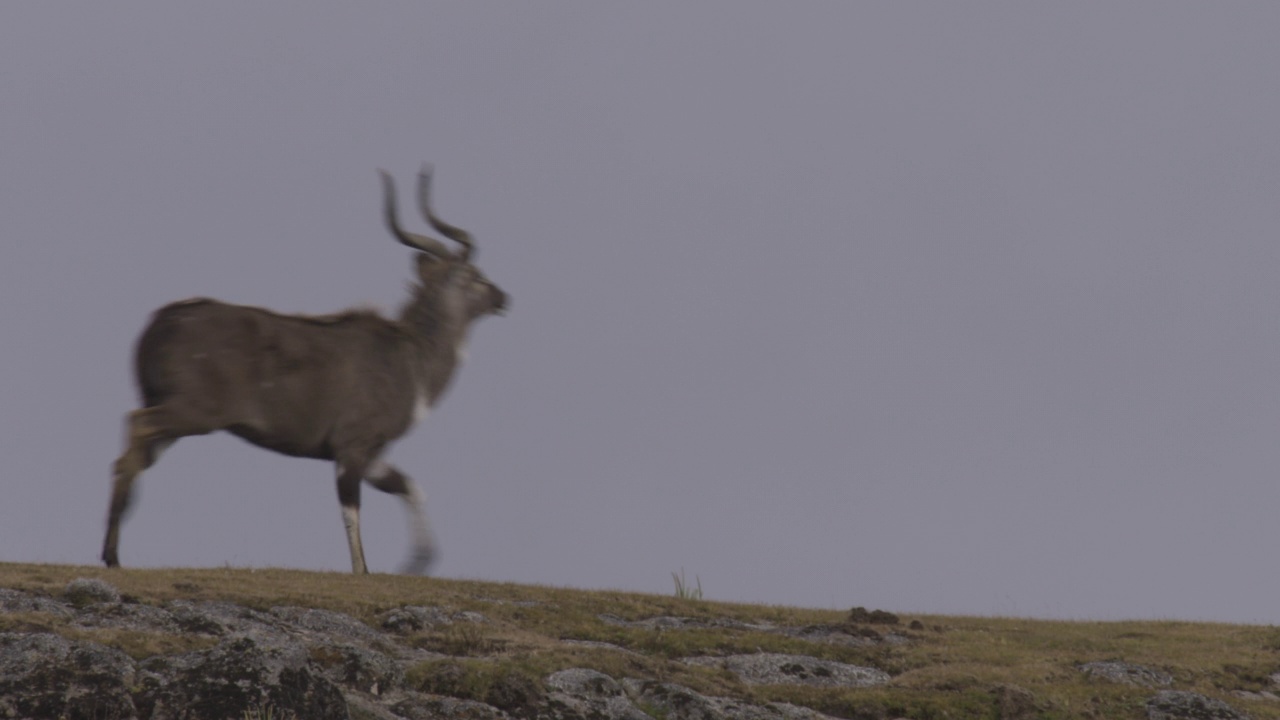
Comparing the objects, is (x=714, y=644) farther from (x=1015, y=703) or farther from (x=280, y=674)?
(x=280, y=674)

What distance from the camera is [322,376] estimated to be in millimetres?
25578

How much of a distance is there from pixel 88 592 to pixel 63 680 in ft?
14.5

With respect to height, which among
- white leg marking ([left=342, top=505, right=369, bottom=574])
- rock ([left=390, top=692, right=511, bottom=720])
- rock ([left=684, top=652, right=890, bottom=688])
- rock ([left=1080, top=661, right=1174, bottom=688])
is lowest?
rock ([left=390, top=692, right=511, bottom=720])

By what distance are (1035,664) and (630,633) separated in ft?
19.2

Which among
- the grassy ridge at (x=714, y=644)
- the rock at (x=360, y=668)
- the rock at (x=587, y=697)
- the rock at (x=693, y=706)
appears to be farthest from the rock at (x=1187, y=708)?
the rock at (x=360, y=668)

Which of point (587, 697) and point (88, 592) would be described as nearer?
point (587, 697)

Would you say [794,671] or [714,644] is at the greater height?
→ [714,644]

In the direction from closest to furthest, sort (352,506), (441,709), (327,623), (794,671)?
(441,709)
(327,623)
(794,671)
(352,506)

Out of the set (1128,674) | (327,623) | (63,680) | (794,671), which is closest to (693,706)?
(794,671)

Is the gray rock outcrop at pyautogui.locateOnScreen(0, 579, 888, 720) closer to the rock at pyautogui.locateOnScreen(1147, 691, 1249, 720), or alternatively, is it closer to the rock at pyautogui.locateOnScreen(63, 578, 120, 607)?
the rock at pyautogui.locateOnScreen(63, 578, 120, 607)

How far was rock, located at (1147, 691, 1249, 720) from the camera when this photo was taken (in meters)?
20.0

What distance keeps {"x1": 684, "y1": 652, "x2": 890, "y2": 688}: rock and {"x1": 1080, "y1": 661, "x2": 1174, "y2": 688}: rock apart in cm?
321

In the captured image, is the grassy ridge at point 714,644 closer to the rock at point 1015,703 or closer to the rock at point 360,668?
the rock at point 1015,703

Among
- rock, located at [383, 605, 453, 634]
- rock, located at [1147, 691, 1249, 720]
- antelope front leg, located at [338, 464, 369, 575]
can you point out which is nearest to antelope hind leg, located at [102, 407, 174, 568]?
antelope front leg, located at [338, 464, 369, 575]
